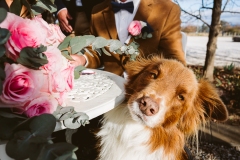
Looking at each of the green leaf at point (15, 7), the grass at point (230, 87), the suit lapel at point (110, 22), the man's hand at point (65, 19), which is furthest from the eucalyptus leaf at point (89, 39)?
the grass at point (230, 87)

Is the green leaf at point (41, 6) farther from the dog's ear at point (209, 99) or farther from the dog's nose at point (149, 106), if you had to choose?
the dog's ear at point (209, 99)

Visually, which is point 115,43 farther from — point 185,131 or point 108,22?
point 108,22

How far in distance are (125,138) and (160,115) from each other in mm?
402

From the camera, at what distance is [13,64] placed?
90 cm

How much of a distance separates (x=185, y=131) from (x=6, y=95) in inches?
54.8

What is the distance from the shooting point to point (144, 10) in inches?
103

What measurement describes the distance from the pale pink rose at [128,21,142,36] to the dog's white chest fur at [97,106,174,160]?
0.92 meters

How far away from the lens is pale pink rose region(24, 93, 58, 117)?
951 millimetres

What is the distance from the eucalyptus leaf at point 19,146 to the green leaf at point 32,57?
0.25 m

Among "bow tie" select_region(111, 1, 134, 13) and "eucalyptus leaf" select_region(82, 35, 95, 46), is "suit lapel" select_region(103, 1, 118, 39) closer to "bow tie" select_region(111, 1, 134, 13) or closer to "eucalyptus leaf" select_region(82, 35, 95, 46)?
"bow tie" select_region(111, 1, 134, 13)

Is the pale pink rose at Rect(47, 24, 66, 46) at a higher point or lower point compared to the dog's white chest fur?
higher

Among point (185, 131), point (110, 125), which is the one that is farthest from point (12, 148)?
point (185, 131)

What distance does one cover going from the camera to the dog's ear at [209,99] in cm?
182

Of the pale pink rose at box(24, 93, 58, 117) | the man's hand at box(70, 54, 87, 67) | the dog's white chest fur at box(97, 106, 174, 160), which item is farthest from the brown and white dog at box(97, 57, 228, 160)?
the pale pink rose at box(24, 93, 58, 117)
